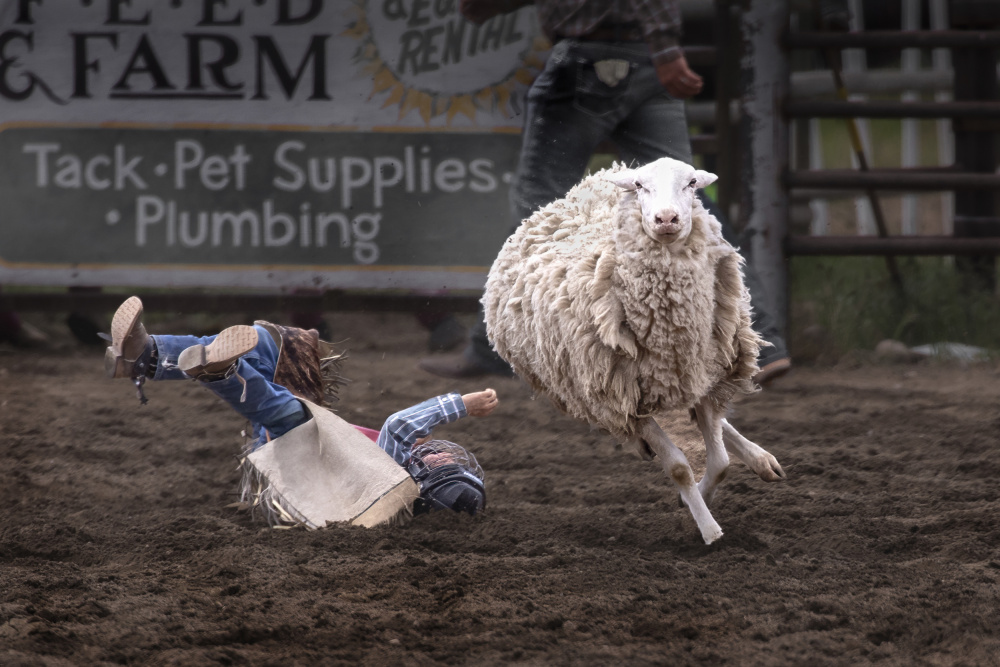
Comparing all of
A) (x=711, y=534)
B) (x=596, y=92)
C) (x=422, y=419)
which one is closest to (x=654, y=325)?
(x=711, y=534)

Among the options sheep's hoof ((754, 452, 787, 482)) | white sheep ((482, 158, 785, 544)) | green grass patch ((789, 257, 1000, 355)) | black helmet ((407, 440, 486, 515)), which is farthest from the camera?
green grass patch ((789, 257, 1000, 355))

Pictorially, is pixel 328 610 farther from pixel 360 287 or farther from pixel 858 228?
pixel 858 228

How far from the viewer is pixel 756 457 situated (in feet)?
8.49

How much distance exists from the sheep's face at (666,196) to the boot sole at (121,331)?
3.90 feet

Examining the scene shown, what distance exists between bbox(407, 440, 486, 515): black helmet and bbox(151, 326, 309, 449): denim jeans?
334 millimetres

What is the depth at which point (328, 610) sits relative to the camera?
2.10 metres

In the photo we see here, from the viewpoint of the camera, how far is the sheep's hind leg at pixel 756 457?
101 inches

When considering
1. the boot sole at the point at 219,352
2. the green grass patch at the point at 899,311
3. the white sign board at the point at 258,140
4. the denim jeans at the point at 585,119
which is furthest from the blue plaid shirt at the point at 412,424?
the green grass patch at the point at 899,311

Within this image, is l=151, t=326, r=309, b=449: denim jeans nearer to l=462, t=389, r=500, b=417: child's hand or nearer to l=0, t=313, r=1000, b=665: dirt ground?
l=0, t=313, r=1000, b=665: dirt ground

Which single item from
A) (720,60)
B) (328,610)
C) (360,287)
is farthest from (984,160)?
(328,610)

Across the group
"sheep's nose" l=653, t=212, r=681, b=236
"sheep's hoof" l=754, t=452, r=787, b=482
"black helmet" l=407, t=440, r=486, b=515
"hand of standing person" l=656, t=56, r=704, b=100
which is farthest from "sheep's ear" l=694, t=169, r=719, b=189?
"hand of standing person" l=656, t=56, r=704, b=100

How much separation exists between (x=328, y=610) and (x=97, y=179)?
12.5 feet

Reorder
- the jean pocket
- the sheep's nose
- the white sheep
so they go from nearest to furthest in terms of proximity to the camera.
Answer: the sheep's nose, the white sheep, the jean pocket

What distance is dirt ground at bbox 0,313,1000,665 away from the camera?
6.40 feet
